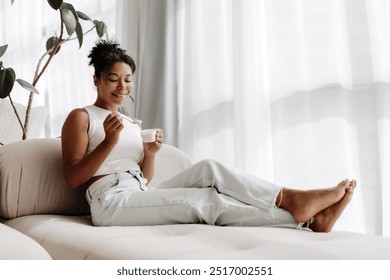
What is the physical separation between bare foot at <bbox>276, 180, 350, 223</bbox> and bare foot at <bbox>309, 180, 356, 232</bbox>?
0.02m

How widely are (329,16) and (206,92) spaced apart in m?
0.82

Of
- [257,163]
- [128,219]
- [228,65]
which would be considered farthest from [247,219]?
[228,65]

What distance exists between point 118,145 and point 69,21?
0.80 m

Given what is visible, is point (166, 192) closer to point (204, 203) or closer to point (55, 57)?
point (204, 203)

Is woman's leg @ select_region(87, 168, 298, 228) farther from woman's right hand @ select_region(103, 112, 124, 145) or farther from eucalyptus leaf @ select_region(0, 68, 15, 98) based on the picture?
eucalyptus leaf @ select_region(0, 68, 15, 98)

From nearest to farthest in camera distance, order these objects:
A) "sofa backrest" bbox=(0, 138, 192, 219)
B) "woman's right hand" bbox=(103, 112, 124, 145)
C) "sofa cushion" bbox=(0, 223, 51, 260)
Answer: "sofa cushion" bbox=(0, 223, 51, 260) < "woman's right hand" bbox=(103, 112, 124, 145) < "sofa backrest" bbox=(0, 138, 192, 219)

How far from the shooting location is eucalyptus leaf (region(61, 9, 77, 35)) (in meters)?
2.17

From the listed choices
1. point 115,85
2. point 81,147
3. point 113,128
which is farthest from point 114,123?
point 115,85

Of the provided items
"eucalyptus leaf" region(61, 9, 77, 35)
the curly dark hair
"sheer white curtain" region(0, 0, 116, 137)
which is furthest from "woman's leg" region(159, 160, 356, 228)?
"sheer white curtain" region(0, 0, 116, 137)

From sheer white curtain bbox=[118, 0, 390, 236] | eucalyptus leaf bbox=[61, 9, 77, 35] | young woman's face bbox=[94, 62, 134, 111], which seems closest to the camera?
young woman's face bbox=[94, 62, 134, 111]

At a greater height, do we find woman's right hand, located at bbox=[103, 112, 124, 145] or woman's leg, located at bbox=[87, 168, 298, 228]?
woman's right hand, located at bbox=[103, 112, 124, 145]

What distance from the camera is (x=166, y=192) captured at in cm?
148

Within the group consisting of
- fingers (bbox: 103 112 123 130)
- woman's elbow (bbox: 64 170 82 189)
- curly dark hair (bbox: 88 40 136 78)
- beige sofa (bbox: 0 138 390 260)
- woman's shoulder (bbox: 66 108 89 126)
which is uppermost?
curly dark hair (bbox: 88 40 136 78)
